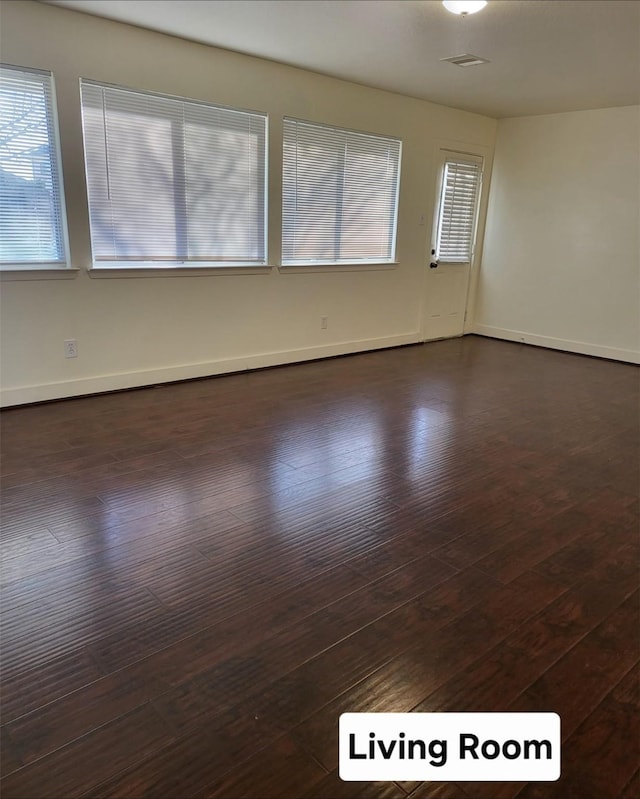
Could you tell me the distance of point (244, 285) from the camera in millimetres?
4941

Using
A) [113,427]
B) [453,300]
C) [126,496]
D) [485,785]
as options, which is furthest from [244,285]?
[485,785]

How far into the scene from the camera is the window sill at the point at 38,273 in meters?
3.75

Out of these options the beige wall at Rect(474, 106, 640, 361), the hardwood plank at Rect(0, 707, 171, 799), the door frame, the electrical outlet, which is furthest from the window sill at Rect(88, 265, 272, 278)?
the beige wall at Rect(474, 106, 640, 361)

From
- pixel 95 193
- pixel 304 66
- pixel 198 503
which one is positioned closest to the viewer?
pixel 198 503

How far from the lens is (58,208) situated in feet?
12.8

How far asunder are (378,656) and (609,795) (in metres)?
0.71

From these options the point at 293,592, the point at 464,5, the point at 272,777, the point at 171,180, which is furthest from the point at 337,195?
the point at 272,777

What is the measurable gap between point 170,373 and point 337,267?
2015 mm

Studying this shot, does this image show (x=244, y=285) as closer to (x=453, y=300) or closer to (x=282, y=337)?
(x=282, y=337)

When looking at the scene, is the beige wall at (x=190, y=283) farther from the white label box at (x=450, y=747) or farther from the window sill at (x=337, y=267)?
the white label box at (x=450, y=747)

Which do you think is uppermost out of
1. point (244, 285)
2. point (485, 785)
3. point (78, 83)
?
point (78, 83)

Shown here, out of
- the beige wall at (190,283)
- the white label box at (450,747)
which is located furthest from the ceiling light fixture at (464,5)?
the white label box at (450,747)

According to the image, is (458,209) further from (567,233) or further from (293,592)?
(293,592)

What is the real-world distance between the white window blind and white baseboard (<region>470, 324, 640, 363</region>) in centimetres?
99
